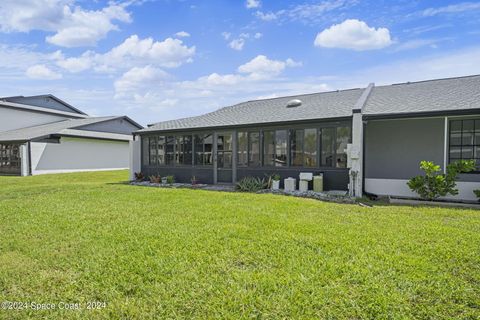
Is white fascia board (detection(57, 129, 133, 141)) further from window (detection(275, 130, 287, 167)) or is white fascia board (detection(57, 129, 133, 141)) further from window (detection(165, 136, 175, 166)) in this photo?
window (detection(275, 130, 287, 167))

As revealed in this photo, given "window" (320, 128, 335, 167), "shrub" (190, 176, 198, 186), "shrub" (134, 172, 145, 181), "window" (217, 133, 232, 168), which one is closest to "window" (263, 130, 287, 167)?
"window" (320, 128, 335, 167)

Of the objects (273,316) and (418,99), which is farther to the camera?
(418,99)

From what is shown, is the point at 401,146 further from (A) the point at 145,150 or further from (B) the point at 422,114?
(A) the point at 145,150

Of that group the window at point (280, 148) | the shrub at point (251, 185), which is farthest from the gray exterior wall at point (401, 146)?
the shrub at point (251, 185)

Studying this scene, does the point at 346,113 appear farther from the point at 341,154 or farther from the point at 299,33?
the point at 299,33

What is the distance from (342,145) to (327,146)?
0.52m

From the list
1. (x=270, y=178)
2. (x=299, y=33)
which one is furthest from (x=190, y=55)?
(x=270, y=178)

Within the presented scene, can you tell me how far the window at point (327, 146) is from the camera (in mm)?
10266

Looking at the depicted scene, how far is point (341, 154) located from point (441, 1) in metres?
6.23

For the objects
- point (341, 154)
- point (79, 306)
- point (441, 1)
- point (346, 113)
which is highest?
point (441, 1)

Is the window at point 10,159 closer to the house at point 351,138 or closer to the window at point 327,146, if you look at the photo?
the house at point 351,138

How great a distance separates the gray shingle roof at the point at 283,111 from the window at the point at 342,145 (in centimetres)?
57

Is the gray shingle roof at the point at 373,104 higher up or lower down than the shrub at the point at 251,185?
Result: higher up

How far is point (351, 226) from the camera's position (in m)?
5.64
